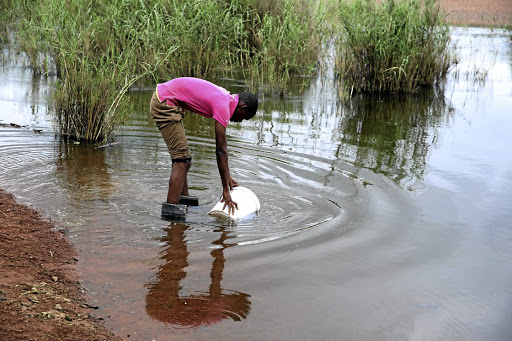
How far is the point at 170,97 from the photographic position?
5.13m

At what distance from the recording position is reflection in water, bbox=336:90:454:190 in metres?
7.17

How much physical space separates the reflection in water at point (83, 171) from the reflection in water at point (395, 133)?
2869 millimetres

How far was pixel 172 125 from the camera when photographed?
5.21 meters

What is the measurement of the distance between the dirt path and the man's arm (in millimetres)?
1288

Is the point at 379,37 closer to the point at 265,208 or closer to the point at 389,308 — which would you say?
the point at 265,208

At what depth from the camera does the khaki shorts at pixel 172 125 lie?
516cm

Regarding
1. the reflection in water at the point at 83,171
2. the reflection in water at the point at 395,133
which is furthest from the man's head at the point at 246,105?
the reflection in water at the point at 395,133

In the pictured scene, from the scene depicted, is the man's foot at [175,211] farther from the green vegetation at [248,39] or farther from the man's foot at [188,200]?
the green vegetation at [248,39]

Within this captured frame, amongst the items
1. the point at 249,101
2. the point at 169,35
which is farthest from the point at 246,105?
the point at 169,35

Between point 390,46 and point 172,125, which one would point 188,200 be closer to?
point 172,125

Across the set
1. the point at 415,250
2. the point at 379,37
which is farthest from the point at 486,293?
the point at 379,37

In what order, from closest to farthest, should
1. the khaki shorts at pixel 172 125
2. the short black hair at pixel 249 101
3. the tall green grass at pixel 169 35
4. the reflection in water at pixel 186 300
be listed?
the reflection in water at pixel 186 300, the short black hair at pixel 249 101, the khaki shorts at pixel 172 125, the tall green grass at pixel 169 35

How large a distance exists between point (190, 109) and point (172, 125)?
0.67 ft

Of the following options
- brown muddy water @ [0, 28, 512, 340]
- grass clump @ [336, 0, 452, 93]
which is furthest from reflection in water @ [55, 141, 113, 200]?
grass clump @ [336, 0, 452, 93]
